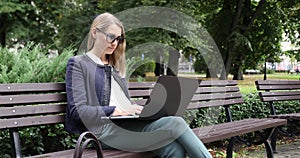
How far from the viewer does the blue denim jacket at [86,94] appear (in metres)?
3.16

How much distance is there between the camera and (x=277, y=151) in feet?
19.6

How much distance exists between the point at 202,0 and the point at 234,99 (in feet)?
41.3

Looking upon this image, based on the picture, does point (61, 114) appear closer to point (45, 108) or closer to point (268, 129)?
point (45, 108)

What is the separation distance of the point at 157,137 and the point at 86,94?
0.64 m

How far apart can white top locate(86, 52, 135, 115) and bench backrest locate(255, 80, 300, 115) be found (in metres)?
2.45

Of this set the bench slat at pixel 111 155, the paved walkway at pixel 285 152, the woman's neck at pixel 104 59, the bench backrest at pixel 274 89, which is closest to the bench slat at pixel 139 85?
the woman's neck at pixel 104 59

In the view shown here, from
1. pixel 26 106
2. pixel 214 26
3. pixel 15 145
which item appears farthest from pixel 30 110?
pixel 214 26

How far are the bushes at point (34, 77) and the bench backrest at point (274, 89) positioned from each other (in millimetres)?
2496

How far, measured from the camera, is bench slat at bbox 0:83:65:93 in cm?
A: 314

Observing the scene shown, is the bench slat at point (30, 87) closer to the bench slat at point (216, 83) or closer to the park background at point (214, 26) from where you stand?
the bench slat at point (216, 83)

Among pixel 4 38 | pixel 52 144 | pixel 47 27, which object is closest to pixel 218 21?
pixel 47 27

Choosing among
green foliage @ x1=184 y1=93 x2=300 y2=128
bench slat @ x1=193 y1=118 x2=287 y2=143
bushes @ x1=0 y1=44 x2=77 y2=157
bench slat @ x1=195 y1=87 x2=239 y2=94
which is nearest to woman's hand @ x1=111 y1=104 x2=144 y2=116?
bench slat @ x1=193 y1=118 x2=287 y2=143

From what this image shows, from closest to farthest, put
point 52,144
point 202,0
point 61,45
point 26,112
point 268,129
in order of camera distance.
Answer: point 26,112
point 52,144
point 268,129
point 202,0
point 61,45

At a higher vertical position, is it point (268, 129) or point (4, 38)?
point (4, 38)
